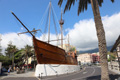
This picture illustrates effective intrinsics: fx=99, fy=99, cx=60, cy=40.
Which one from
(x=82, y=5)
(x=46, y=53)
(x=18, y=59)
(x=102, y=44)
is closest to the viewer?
(x=102, y=44)

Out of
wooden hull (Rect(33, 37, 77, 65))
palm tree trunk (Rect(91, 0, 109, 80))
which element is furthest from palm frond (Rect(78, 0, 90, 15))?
wooden hull (Rect(33, 37, 77, 65))

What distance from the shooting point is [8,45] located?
49594mm

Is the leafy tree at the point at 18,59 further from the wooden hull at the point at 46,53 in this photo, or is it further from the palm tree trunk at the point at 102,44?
the palm tree trunk at the point at 102,44

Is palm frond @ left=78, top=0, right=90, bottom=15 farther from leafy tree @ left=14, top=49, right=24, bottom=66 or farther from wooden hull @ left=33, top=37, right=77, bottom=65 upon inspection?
leafy tree @ left=14, top=49, right=24, bottom=66

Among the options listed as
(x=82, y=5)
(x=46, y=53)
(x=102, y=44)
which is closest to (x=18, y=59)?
Answer: (x=46, y=53)

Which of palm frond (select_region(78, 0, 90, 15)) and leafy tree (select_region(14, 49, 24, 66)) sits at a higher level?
palm frond (select_region(78, 0, 90, 15))

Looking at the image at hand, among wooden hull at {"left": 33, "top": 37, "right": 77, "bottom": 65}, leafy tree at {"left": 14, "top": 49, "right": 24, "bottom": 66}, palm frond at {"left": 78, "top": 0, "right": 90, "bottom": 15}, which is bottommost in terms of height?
leafy tree at {"left": 14, "top": 49, "right": 24, "bottom": 66}

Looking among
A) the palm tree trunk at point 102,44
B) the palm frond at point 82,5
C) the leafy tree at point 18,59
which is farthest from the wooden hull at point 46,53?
the leafy tree at point 18,59

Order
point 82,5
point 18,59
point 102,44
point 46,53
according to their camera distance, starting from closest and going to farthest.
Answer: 1. point 102,44
2. point 82,5
3. point 46,53
4. point 18,59

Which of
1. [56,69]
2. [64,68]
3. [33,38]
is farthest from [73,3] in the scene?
[64,68]

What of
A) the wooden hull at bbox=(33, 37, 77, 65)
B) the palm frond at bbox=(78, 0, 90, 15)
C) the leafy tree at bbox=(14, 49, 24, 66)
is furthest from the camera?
the leafy tree at bbox=(14, 49, 24, 66)

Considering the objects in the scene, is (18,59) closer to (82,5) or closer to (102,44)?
(82,5)

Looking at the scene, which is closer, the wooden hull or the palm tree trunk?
the palm tree trunk

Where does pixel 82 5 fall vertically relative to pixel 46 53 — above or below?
above
